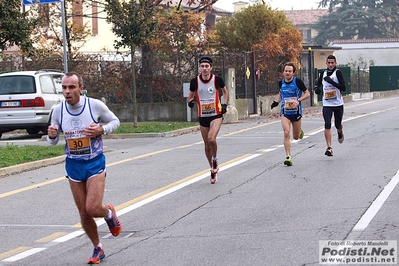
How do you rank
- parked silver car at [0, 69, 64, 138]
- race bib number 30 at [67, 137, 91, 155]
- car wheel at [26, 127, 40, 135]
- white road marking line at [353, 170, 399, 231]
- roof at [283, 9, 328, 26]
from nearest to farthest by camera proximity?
race bib number 30 at [67, 137, 91, 155], white road marking line at [353, 170, 399, 231], parked silver car at [0, 69, 64, 138], car wheel at [26, 127, 40, 135], roof at [283, 9, 328, 26]

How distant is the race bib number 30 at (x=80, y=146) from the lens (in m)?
7.42

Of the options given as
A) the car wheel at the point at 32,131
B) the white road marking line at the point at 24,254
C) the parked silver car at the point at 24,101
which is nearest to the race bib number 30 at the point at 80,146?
the white road marking line at the point at 24,254

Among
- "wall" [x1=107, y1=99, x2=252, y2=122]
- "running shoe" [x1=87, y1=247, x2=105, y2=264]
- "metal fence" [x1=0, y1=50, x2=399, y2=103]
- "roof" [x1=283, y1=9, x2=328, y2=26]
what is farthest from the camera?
"roof" [x1=283, y1=9, x2=328, y2=26]

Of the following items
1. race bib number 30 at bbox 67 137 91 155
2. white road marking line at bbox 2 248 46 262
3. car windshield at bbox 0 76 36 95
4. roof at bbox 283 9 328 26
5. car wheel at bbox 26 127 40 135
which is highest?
roof at bbox 283 9 328 26

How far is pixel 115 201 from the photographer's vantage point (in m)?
10.9

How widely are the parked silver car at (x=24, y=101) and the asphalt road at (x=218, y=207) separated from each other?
522 cm

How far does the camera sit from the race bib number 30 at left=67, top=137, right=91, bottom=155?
292 inches

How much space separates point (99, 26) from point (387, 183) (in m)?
37.5

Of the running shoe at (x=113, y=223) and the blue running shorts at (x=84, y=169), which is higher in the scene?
the blue running shorts at (x=84, y=169)

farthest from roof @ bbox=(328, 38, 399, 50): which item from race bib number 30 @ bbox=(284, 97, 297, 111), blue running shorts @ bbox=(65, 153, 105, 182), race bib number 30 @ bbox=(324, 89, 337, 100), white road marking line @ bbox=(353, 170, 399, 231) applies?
blue running shorts @ bbox=(65, 153, 105, 182)

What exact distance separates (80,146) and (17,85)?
1467cm

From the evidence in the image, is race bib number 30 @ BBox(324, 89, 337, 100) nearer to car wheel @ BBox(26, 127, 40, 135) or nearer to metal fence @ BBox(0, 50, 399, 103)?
car wheel @ BBox(26, 127, 40, 135)

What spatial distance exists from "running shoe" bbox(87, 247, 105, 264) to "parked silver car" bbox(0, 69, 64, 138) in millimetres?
14394

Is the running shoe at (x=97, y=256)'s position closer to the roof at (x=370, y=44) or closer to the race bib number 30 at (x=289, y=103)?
the race bib number 30 at (x=289, y=103)
